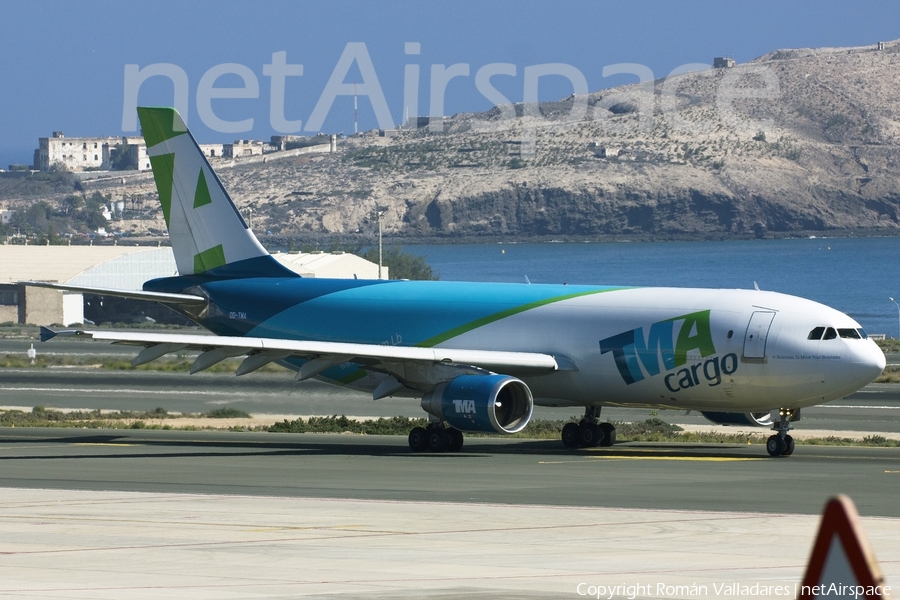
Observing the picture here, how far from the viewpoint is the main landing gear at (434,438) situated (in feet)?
116

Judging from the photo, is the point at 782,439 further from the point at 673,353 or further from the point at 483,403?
the point at 483,403

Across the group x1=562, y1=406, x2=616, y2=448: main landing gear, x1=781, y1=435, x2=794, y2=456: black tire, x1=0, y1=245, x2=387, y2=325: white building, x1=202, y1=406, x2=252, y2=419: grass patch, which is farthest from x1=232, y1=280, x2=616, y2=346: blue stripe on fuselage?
x1=0, y1=245, x2=387, y2=325: white building

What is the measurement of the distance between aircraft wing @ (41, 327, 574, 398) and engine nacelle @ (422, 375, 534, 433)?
31.7 inches

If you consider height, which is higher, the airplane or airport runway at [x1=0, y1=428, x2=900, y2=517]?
the airplane

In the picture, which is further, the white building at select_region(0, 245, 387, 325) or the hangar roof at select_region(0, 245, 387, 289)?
the hangar roof at select_region(0, 245, 387, 289)

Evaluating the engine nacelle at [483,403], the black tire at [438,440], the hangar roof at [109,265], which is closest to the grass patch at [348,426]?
the black tire at [438,440]

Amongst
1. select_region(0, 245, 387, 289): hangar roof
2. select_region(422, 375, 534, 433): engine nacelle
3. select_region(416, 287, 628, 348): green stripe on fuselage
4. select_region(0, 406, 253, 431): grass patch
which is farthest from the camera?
select_region(0, 245, 387, 289): hangar roof

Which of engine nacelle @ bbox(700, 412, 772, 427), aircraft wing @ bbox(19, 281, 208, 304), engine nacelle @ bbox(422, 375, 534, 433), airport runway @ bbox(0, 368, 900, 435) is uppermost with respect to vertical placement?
aircraft wing @ bbox(19, 281, 208, 304)

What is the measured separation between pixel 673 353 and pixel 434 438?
20.7 ft

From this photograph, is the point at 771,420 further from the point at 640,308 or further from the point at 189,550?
the point at 189,550

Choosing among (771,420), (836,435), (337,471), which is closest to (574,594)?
(337,471)

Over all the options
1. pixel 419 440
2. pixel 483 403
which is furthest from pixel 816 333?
pixel 419 440

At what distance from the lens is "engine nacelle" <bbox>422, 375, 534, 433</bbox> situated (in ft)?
108

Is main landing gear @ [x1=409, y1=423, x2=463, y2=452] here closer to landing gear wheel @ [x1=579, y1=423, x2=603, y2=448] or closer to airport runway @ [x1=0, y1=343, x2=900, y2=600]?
airport runway @ [x1=0, y1=343, x2=900, y2=600]
